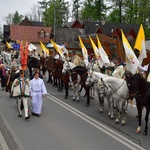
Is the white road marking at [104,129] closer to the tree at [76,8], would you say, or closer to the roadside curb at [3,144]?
the roadside curb at [3,144]

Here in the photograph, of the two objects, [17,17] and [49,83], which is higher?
[17,17]

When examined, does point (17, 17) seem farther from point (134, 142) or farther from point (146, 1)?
point (134, 142)

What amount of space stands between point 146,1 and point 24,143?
55.8 m

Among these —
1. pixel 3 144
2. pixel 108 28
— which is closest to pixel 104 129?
pixel 3 144

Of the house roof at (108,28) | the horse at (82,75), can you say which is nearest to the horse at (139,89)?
the horse at (82,75)

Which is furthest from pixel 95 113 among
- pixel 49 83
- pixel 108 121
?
pixel 49 83

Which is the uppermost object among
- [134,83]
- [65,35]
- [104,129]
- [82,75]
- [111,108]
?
[65,35]

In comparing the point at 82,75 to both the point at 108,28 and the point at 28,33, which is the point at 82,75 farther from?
the point at 28,33

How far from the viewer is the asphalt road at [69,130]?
8195 millimetres

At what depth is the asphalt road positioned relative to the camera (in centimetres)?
820

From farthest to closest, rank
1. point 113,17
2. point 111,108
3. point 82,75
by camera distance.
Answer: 1. point 113,17
2. point 82,75
3. point 111,108

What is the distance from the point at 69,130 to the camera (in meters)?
9.62

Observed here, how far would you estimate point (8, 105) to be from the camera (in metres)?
13.5

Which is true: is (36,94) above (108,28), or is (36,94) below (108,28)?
below
